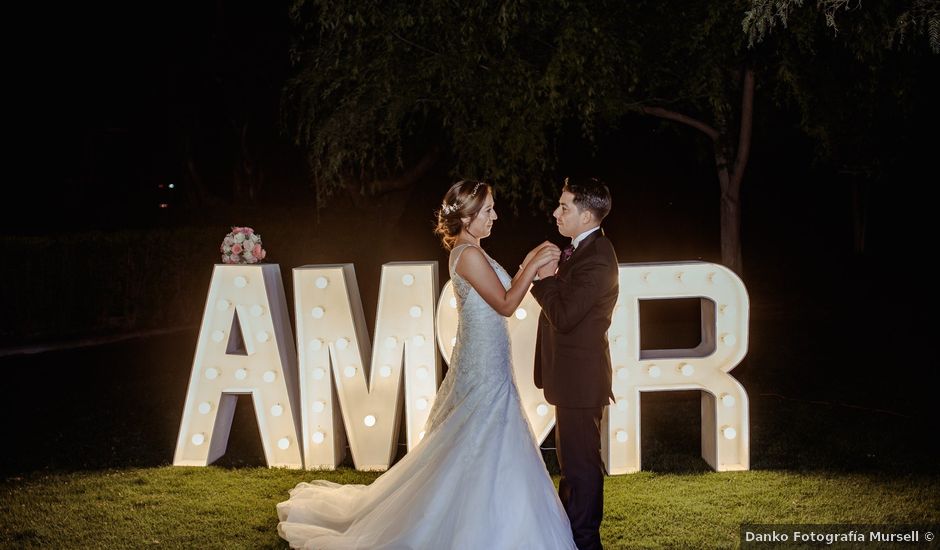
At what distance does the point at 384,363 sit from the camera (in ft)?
23.0

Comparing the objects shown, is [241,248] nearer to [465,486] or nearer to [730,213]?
[465,486]

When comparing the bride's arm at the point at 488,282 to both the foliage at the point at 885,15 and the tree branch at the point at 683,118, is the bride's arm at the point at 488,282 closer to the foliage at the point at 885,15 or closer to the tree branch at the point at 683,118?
the foliage at the point at 885,15

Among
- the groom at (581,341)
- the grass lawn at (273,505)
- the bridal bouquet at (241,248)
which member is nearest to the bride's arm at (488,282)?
the groom at (581,341)

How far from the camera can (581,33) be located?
27.0 ft

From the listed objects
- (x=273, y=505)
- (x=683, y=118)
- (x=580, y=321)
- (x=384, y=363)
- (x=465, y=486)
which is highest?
(x=683, y=118)

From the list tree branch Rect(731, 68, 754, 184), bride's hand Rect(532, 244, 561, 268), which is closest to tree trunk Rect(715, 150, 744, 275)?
tree branch Rect(731, 68, 754, 184)

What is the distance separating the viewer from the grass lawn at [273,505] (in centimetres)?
570

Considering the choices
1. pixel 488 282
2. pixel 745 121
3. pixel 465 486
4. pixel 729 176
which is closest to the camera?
pixel 465 486

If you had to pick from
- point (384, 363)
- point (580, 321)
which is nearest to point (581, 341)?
point (580, 321)

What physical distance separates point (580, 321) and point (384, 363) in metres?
2.42

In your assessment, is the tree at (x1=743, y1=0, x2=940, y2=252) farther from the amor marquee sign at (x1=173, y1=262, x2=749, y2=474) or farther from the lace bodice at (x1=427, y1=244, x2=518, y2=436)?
the lace bodice at (x1=427, y1=244, x2=518, y2=436)

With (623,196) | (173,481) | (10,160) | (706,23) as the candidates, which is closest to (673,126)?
(706,23)

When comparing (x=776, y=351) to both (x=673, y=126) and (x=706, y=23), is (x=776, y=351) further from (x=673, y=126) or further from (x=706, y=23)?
(x=706, y=23)

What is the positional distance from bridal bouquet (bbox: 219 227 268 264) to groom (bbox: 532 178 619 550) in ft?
10.4
